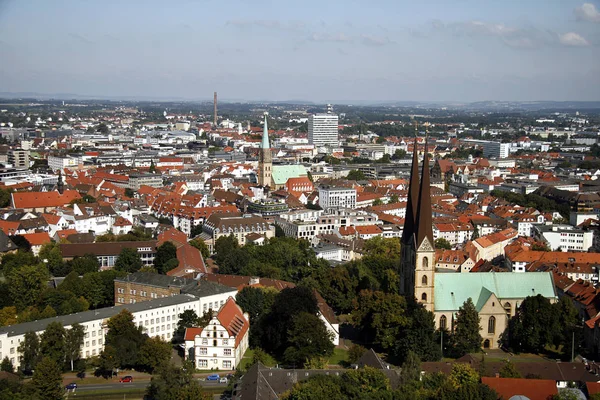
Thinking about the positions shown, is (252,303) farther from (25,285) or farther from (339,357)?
(25,285)

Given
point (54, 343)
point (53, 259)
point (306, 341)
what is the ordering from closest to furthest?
point (54, 343) → point (306, 341) → point (53, 259)

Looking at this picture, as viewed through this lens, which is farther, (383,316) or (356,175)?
(356,175)

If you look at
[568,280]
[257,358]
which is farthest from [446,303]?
[568,280]

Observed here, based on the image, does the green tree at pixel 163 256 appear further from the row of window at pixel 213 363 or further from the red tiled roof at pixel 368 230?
the red tiled roof at pixel 368 230

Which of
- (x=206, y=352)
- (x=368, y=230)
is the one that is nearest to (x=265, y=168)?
(x=368, y=230)

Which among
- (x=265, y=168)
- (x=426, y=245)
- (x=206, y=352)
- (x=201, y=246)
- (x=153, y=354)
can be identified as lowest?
(x=206, y=352)

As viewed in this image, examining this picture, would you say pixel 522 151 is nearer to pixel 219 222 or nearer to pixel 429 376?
pixel 219 222
